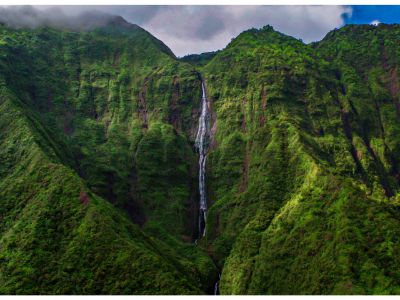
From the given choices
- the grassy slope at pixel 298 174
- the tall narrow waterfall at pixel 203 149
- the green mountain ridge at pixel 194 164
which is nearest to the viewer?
the green mountain ridge at pixel 194 164

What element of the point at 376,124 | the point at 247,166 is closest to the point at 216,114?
the point at 247,166

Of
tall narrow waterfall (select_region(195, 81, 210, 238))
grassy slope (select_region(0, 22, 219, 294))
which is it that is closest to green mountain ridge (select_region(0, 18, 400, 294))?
grassy slope (select_region(0, 22, 219, 294))

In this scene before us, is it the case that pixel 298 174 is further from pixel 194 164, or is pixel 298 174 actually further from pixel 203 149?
pixel 203 149

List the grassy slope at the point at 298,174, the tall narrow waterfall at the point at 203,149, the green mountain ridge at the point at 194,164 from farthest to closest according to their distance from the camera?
the tall narrow waterfall at the point at 203,149 < the grassy slope at the point at 298,174 < the green mountain ridge at the point at 194,164

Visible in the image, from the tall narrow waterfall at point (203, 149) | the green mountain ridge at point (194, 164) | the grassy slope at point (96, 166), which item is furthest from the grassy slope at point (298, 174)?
the grassy slope at point (96, 166)

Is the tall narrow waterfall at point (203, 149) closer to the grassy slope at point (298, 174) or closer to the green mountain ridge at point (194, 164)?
the green mountain ridge at point (194, 164)

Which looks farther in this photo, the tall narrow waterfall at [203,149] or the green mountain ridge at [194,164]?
the tall narrow waterfall at [203,149]

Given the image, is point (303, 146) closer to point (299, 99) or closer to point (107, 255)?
point (299, 99)
